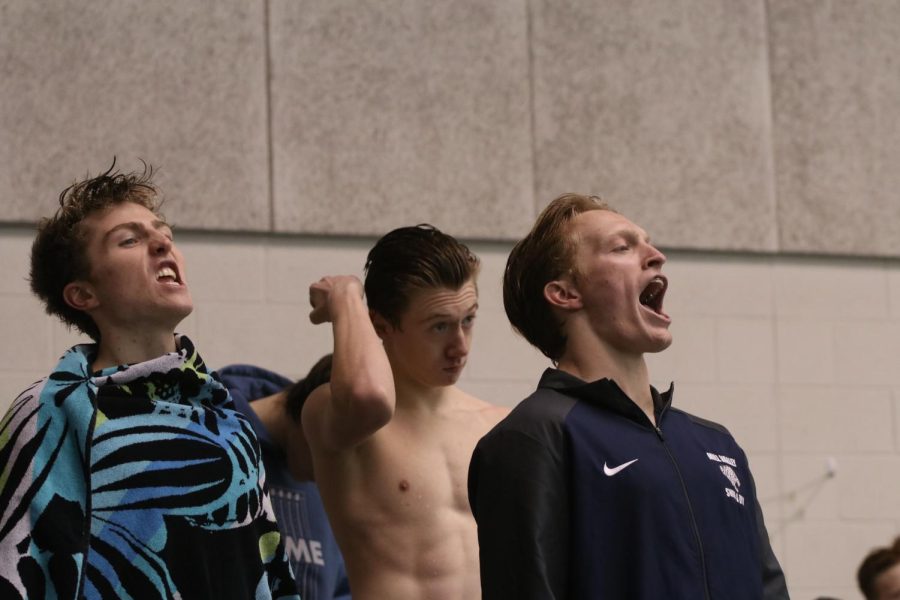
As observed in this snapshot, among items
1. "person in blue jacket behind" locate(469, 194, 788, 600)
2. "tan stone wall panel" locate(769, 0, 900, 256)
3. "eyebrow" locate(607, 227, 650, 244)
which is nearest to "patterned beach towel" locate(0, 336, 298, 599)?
"person in blue jacket behind" locate(469, 194, 788, 600)

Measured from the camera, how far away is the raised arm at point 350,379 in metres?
3.19

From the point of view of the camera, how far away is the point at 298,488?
3.96 metres

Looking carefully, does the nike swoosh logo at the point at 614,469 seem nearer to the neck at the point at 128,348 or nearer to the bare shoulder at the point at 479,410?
the neck at the point at 128,348

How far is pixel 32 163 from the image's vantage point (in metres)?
4.99

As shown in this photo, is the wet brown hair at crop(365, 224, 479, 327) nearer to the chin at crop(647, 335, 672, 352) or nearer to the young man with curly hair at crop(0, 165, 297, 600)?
the young man with curly hair at crop(0, 165, 297, 600)

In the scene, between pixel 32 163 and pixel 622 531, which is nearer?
pixel 622 531

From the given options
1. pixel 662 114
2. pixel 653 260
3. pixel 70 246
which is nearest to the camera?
pixel 653 260

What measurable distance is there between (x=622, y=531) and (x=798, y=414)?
129 inches

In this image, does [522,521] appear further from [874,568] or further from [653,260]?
[874,568]

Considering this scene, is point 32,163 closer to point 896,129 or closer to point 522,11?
point 522,11

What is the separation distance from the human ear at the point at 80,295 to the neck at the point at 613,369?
38.1 inches

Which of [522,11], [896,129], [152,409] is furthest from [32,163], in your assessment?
[896,129]

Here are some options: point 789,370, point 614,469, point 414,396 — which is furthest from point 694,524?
point 789,370

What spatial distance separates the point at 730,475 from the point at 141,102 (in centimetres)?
298
